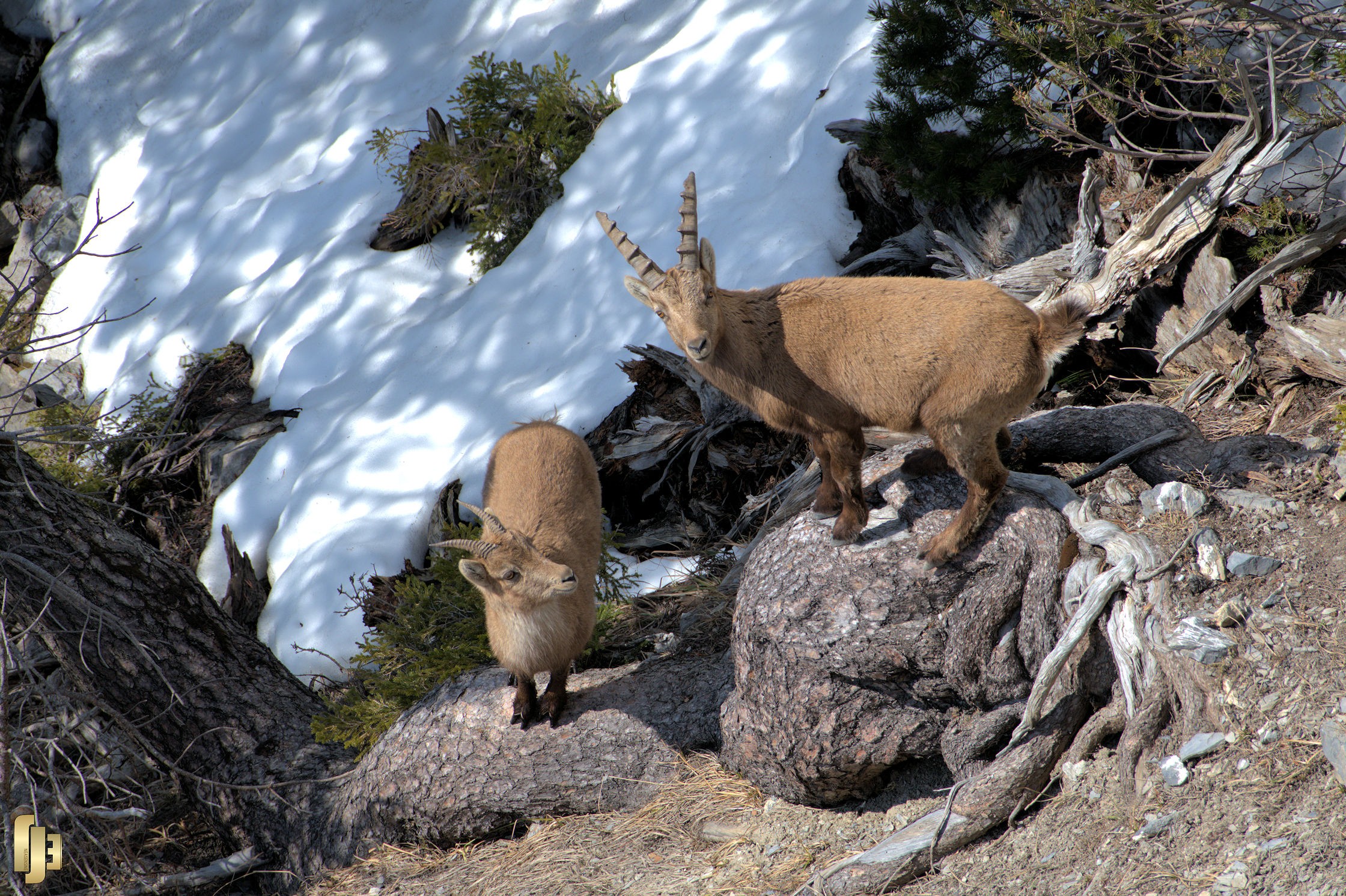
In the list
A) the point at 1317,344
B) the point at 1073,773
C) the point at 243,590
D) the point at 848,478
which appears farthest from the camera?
the point at 243,590

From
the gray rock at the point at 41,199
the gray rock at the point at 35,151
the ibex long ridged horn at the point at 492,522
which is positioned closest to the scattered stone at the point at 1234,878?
the ibex long ridged horn at the point at 492,522

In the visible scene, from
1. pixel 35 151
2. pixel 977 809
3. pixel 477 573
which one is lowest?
pixel 977 809

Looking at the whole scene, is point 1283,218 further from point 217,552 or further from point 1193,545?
point 217,552

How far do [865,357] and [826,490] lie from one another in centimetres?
78

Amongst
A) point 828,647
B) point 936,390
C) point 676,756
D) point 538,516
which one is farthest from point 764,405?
point 676,756

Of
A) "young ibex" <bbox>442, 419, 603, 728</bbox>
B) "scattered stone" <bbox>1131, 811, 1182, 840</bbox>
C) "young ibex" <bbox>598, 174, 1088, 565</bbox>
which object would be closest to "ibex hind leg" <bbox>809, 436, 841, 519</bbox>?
"young ibex" <bbox>598, 174, 1088, 565</bbox>

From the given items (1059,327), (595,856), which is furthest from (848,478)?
(595,856)

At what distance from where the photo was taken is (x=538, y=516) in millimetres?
5445

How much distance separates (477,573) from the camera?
4.78 metres

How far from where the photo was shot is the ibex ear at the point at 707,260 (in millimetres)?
4266

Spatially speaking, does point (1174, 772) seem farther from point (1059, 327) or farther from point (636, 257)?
point (636, 257)

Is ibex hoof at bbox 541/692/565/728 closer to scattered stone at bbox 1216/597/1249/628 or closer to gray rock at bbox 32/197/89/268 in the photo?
scattered stone at bbox 1216/597/1249/628

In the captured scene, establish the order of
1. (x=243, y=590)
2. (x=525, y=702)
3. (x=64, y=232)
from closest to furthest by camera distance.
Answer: (x=525, y=702)
(x=243, y=590)
(x=64, y=232)

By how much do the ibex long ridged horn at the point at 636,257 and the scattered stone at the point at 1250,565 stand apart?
9.18ft
